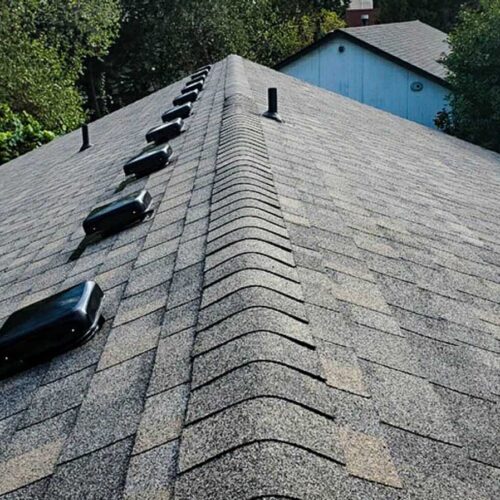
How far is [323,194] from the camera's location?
4.34m

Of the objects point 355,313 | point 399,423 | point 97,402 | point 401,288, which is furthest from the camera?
point 401,288

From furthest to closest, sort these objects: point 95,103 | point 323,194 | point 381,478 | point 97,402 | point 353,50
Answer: point 95,103 → point 353,50 → point 323,194 → point 97,402 → point 381,478

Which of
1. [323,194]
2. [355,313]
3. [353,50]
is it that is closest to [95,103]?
[353,50]

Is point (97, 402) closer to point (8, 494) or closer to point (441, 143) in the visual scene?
point (8, 494)

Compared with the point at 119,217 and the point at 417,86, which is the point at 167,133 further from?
the point at 417,86

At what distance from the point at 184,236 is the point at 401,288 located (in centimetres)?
110

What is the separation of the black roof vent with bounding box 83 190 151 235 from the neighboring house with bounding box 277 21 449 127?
16988 millimetres

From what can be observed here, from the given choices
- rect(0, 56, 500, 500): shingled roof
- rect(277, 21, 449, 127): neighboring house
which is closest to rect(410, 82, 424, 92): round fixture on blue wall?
rect(277, 21, 449, 127): neighboring house

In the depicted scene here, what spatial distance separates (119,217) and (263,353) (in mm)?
2298

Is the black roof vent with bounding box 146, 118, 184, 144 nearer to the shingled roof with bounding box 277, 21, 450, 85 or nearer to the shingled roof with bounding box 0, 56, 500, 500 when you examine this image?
the shingled roof with bounding box 0, 56, 500, 500

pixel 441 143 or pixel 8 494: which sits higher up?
pixel 8 494

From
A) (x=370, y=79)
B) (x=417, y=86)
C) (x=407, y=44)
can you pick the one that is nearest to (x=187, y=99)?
(x=370, y=79)

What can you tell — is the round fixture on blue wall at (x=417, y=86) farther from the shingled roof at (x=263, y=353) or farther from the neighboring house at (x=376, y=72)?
the shingled roof at (x=263, y=353)

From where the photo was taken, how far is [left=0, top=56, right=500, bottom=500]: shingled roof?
1512mm
